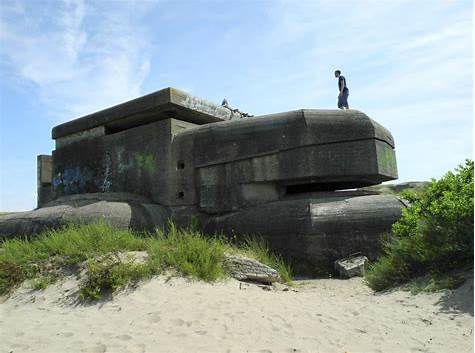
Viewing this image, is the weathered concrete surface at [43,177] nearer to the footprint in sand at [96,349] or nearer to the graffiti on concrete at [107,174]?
the graffiti on concrete at [107,174]

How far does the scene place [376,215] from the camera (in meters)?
5.14

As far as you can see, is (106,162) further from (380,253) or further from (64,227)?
(380,253)

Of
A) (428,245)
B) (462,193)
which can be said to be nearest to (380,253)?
(428,245)

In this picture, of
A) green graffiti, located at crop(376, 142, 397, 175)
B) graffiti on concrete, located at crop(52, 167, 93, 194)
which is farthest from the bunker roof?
green graffiti, located at crop(376, 142, 397, 175)

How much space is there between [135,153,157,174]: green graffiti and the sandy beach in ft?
8.83

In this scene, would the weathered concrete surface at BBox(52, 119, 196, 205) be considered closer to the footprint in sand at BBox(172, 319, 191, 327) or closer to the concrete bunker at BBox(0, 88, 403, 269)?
the concrete bunker at BBox(0, 88, 403, 269)

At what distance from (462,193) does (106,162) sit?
5.47 metres

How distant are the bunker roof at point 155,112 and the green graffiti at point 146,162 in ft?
2.20

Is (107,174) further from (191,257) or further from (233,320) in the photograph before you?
(233,320)

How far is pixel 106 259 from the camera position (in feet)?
14.1

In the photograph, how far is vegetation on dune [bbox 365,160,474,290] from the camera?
4.00 m

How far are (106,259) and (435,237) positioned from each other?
3.22 m

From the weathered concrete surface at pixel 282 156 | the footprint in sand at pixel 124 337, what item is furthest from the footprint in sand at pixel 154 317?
the weathered concrete surface at pixel 282 156

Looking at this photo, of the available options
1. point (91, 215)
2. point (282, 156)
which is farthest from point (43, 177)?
point (282, 156)
